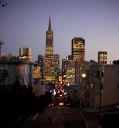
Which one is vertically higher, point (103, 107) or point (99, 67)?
point (99, 67)

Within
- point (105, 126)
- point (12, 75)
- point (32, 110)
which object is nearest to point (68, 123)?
point (105, 126)

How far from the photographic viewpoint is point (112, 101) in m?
54.9

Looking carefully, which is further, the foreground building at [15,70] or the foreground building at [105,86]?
the foreground building at [15,70]

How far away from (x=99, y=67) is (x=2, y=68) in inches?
973

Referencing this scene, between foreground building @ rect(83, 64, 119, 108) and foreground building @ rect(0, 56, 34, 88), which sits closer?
foreground building @ rect(83, 64, 119, 108)

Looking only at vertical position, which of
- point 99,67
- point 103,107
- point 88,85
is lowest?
point 103,107

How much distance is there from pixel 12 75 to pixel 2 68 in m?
3.13

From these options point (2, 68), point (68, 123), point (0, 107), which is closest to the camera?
point (0, 107)

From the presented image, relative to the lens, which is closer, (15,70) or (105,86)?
(105,86)

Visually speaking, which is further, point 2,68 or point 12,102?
A: point 2,68

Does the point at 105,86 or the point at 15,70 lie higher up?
the point at 15,70

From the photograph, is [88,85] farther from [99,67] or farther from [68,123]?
[68,123]

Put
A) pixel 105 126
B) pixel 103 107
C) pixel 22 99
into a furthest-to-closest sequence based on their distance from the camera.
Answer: pixel 103 107 → pixel 105 126 → pixel 22 99

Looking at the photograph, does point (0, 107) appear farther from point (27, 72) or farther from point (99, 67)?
point (27, 72)
